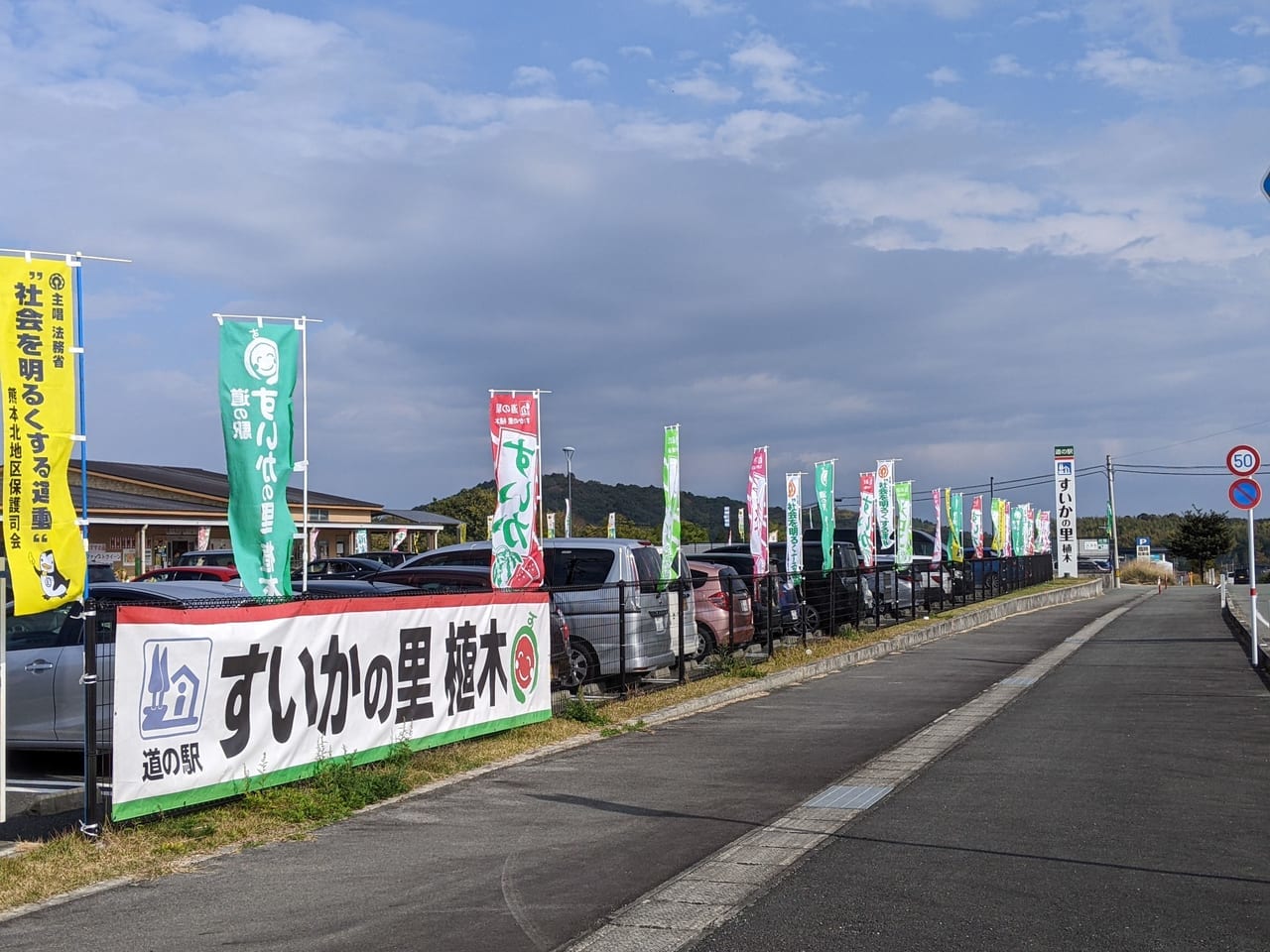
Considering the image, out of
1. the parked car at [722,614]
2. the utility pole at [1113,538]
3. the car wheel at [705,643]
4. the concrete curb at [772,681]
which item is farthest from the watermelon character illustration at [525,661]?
the utility pole at [1113,538]

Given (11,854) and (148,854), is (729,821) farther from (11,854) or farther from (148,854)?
(11,854)

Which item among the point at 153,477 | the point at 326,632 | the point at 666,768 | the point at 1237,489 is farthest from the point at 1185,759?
the point at 153,477

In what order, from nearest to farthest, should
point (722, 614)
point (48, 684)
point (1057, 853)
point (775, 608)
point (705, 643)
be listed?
point (1057, 853) < point (48, 684) < point (705, 643) < point (722, 614) < point (775, 608)

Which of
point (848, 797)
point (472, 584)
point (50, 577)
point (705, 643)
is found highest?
point (50, 577)

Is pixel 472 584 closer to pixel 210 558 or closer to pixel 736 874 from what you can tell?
pixel 736 874

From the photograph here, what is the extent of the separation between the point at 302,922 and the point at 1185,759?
24.6 ft

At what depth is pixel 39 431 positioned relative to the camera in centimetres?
730

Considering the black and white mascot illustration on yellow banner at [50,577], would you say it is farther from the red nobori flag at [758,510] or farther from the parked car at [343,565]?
the parked car at [343,565]

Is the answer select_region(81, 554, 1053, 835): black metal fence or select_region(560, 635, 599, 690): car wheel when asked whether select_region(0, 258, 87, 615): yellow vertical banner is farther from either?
select_region(560, 635, 599, 690): car wheel

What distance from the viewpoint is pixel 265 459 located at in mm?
10531

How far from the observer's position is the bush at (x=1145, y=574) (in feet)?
220

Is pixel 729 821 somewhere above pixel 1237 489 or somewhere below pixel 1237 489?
below

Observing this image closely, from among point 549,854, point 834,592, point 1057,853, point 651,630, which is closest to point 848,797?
point 1057,853

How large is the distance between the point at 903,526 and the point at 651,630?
1837cm
